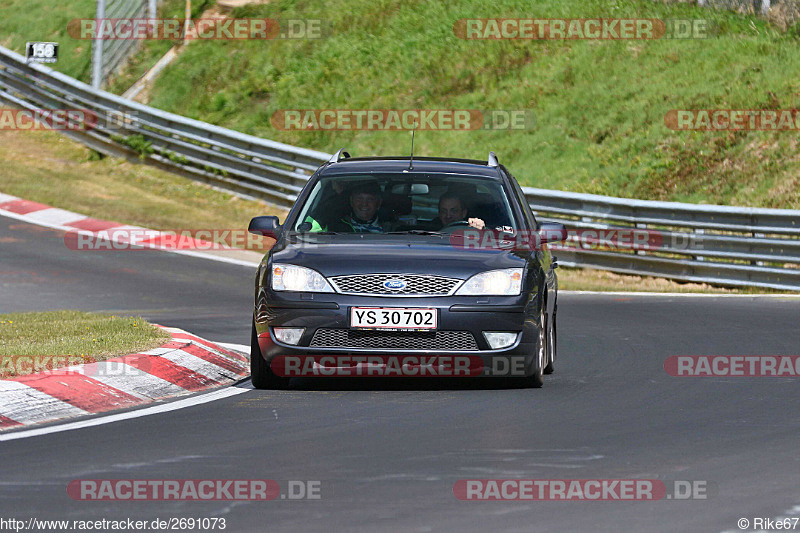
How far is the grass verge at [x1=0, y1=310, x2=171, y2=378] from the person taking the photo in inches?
380

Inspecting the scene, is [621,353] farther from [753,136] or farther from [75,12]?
[75,12]

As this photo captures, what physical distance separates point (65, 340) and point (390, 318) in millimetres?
2845

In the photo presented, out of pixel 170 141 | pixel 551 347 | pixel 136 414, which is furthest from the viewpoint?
pixel 170 141

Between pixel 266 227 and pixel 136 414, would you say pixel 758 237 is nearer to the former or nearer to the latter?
pixel 266 227

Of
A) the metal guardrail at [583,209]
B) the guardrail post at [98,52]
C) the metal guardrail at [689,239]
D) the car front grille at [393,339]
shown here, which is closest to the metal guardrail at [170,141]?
the metal guardrail at [583,209]

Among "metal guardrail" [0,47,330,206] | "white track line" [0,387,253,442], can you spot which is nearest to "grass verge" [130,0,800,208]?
"metal guardrail" [0,47,330,206]

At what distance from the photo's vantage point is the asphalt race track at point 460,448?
5.88m

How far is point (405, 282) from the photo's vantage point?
9.45m

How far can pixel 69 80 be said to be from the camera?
91.5 ft

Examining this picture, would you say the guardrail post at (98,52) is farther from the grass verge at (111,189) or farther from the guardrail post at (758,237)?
the guardrail post at (758,237)

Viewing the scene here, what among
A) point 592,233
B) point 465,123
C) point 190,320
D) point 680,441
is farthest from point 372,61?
point 680,441

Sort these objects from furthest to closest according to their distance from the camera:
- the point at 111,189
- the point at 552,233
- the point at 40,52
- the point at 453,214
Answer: the point at 40,52, the point at 111,189, the point at 552,233, the point at 453,214

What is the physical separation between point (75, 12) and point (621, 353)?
2557 centimetres

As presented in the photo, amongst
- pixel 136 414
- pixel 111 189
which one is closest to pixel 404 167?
pixel 136 414
